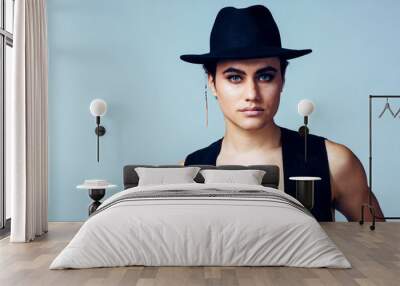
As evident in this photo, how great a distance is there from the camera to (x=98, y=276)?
4094 mm

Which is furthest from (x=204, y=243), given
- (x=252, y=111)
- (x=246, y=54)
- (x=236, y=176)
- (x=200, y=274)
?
(x=246, y=54)

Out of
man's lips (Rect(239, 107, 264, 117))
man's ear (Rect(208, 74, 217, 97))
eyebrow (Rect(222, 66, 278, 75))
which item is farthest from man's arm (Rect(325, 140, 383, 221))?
man's ear (Rect(208, 74, 217, 97))

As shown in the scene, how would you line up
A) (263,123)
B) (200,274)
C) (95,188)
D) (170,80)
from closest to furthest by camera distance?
(200,274) → (95,188) → (263,123) → (170,80)

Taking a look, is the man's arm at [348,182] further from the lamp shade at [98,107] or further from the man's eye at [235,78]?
the lamp shade at [98,107]

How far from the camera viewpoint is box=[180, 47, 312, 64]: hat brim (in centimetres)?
686

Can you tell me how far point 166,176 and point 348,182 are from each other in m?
2.30

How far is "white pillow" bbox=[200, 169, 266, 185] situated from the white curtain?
1.90 meters

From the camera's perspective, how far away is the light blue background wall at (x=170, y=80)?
278 inches

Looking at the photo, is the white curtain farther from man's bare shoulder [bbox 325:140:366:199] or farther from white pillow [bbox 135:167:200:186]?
man's bare shoulder [bbox 325:140:366:199]

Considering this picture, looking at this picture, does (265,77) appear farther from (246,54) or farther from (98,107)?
(98,107)

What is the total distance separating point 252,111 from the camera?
6926 millimetres

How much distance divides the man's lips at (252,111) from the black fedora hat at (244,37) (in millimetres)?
637

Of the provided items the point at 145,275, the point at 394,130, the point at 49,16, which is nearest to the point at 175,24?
the point at 49,16

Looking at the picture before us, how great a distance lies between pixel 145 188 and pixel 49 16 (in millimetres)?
2969
